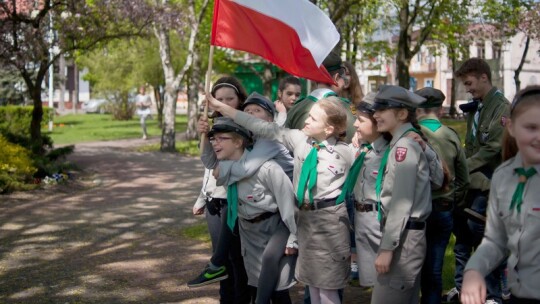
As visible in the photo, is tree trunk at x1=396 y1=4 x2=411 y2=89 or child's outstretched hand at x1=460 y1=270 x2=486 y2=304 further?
tree trunk at x1=396 y1=4 x2=411 y2=89

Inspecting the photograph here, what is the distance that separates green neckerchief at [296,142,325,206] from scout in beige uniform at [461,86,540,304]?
2.19m

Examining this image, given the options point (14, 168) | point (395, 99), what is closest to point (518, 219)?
point (395, 99)

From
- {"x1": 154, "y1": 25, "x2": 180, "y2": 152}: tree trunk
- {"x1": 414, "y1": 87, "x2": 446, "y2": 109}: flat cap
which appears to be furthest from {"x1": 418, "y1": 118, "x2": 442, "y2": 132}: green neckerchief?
{"x1": 154, "y1": 25, "x2": 180, "y2": 152}: tree trunk

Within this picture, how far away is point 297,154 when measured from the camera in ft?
19.5

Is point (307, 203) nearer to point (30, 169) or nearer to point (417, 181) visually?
point (417, 181)

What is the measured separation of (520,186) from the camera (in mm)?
3572

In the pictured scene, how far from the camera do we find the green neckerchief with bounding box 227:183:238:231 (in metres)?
6.24

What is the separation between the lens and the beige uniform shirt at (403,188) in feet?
16.0

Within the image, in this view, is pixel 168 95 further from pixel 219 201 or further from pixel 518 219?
pixel 518 219

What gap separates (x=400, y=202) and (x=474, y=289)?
58.5 inches

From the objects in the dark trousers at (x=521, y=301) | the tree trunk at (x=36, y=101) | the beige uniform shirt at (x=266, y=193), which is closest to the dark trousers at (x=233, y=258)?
the beige uniform shirt at (x=266, y=193)

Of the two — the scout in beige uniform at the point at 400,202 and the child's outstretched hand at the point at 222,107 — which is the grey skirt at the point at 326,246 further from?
the child's outstretched hand at the point at 222,107

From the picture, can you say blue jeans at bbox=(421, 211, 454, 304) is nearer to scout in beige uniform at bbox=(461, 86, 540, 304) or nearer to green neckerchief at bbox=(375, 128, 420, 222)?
green neckerchief at bbox=(375, 128, 420, 222)

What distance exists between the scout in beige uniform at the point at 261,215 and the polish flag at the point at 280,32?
2.18ft
